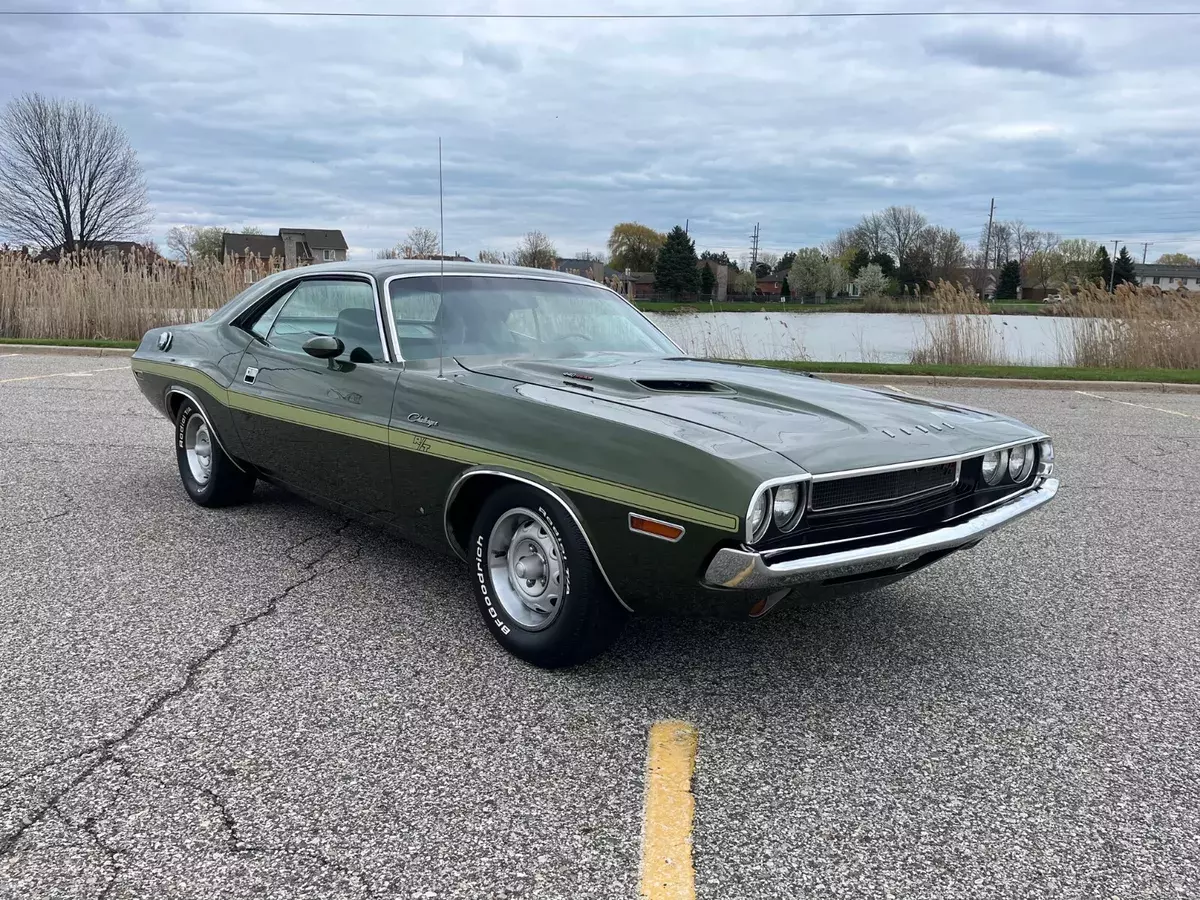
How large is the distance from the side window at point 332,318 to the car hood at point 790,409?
1.65 feet

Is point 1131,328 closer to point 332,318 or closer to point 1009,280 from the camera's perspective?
point 332,318

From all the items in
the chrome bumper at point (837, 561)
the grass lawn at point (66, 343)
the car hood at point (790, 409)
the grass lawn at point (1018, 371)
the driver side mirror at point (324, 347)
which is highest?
the driver side mirror at point (324, 347)

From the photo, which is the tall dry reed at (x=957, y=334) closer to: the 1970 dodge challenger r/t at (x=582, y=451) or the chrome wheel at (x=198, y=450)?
the 1970 dodge challenger r/t at (x=582, y=451)

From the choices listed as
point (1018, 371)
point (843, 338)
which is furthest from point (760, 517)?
point (843, 338)

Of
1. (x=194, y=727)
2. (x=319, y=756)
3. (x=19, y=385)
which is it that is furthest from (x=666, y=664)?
(x=19, y=385)

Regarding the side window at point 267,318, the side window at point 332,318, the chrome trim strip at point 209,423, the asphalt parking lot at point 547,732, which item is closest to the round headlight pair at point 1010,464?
the asphalt parking lot at point 547,732

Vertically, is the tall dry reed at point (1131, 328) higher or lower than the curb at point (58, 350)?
higher

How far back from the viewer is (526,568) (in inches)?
121

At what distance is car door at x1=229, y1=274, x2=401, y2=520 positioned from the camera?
12.0ft

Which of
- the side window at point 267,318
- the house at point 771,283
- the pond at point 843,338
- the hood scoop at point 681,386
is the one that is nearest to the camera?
the hood scoop at point 681,386

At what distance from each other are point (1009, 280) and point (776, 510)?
235 ft

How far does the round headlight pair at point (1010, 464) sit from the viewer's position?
10.6 ft

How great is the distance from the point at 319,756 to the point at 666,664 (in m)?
1.21

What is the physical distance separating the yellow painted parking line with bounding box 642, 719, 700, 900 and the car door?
156 cm
